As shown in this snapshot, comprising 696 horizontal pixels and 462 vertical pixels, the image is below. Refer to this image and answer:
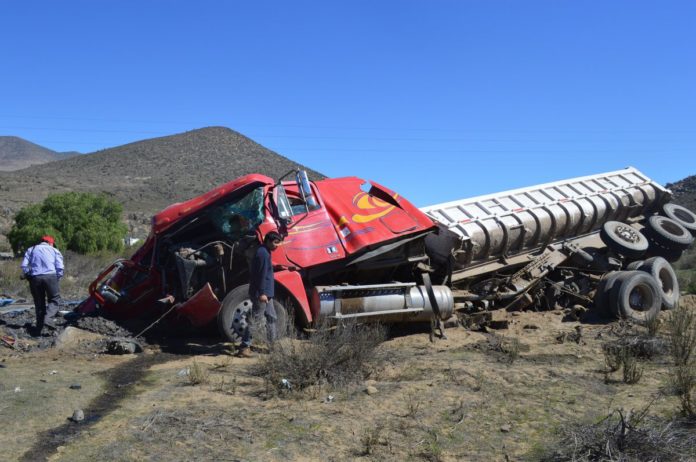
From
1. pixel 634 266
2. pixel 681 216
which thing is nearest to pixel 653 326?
pixel 634 266

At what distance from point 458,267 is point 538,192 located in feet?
9.20

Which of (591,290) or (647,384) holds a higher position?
(591,290)

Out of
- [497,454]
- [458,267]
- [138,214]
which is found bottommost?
[497,454]

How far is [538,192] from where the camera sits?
12492mm

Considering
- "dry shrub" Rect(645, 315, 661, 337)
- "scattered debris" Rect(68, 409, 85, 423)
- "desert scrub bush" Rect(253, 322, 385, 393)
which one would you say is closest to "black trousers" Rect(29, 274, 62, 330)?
"desert scrub bush" Rect(253, 322, 385, 393)

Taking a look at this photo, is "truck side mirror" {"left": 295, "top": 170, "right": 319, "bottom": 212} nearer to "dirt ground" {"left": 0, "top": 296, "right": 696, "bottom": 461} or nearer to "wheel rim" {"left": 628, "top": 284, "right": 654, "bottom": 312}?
"dirt ground" {"left": 0, "top": 296, "right": 696, "bottom": 461}

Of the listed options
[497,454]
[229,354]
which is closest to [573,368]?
[497,454]

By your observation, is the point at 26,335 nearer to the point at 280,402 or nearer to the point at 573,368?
the point at 280,402

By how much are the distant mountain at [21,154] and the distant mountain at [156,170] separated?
10025cm

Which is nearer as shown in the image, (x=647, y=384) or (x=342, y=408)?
(x=342, y=408)

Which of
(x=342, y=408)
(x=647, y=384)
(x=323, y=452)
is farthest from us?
(x=647, y=384)

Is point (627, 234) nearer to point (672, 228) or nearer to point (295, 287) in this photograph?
point (672, 228)

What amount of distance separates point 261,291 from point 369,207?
242cm

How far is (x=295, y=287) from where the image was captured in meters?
8.62
